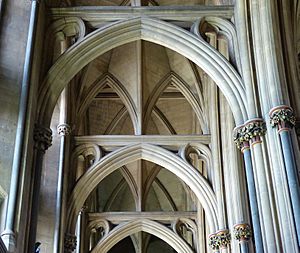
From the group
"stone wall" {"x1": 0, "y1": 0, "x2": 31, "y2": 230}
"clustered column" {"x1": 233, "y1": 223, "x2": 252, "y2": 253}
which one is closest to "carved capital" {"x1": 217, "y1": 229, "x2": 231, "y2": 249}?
"clustered column" {"x1": 233, "y1": 223, "x2": 252, "y2": 253}

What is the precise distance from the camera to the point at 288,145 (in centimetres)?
1006

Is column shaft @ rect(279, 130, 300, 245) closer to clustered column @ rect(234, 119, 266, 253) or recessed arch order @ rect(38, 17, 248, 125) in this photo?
clustered column @ rect(234, 119, 266, 253)

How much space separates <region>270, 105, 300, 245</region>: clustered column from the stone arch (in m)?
8.02

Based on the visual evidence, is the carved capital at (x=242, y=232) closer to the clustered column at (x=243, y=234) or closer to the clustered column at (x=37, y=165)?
the clustered column at (x=243, y=234)

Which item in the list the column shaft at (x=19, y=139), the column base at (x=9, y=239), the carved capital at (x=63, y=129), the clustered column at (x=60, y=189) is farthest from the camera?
the carved capital at (x=63, y=129)

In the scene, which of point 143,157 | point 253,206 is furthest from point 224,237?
point 253,206

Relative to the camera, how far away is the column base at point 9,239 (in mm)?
9125

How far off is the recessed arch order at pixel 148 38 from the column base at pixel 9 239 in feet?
8.99

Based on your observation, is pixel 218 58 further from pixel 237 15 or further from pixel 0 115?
pixel 0 115

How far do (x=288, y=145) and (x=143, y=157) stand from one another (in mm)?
6288

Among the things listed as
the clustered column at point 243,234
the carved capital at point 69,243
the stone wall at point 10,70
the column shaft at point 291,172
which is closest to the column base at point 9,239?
the stone wall at point 10,70

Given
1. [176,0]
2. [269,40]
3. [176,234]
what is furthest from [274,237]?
[176,0]

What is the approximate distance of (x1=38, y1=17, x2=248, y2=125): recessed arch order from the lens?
11680 mm

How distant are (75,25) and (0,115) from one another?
11.1 ft
